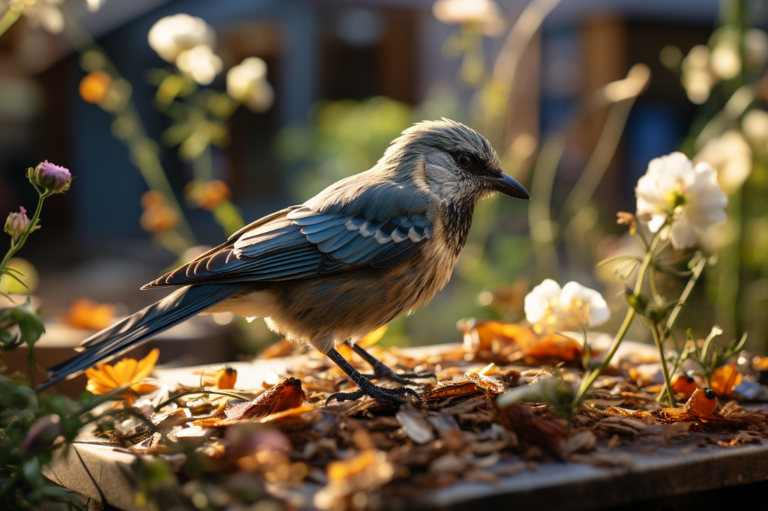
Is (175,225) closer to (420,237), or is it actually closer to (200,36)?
(200,36)

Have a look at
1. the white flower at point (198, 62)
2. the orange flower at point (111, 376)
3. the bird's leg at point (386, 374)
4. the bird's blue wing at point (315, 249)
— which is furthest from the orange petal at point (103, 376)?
the white flower at point (198, 62)

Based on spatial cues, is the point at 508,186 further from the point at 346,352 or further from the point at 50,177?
the point at 50,177

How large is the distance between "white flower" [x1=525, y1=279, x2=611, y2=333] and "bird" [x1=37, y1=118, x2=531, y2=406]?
1.42 feet

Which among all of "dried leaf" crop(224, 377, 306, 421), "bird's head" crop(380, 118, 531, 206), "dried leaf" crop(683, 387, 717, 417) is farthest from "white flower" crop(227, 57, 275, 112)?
"dried leaf" crop(683, 387, 717, 417)

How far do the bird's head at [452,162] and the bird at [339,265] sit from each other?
1 cm

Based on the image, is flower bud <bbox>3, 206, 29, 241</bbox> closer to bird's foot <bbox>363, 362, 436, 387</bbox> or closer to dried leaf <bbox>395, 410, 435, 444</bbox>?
dried leaf <bbox>395, 410, 435, 444</bbox>

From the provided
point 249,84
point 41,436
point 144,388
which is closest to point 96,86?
point 249,84

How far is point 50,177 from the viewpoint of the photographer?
5.64ft

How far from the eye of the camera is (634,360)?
9.07ft

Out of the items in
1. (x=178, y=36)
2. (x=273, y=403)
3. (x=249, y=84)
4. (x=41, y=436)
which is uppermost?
(x=178, y=36)

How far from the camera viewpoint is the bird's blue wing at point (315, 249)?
2271mm

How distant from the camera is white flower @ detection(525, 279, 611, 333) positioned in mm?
2098

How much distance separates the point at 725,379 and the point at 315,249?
1.44m

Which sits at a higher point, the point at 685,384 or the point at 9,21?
the point at 9,21
